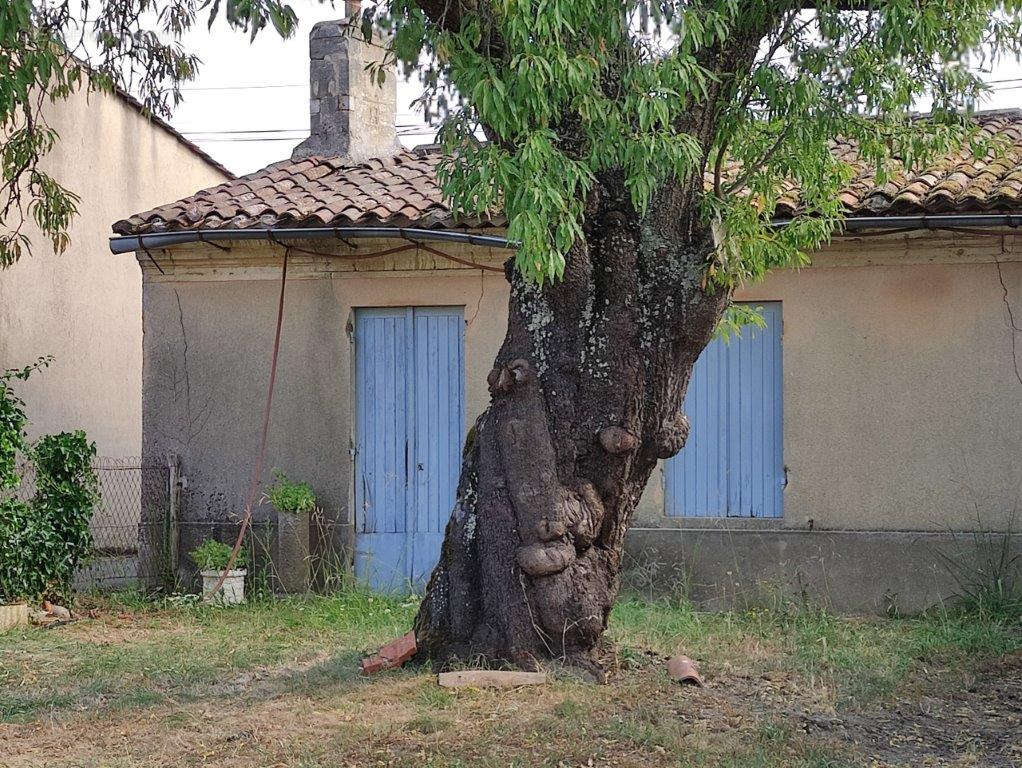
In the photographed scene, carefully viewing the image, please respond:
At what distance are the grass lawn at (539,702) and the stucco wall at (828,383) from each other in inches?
40.7

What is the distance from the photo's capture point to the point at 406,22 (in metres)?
5.53

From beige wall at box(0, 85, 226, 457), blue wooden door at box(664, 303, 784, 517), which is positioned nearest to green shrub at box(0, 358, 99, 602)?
beige wall at box(0, 85, 226, 457)

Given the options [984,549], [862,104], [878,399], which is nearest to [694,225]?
[862,104]

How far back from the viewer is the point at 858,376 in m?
9.11

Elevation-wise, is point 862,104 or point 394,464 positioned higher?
point 862,104

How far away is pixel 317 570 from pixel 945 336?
17.8 feet

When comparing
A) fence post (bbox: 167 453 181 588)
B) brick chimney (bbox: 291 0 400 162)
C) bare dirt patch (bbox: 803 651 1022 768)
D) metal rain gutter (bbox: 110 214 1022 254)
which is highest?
brick chimney (bbox: 291 0 400 162)

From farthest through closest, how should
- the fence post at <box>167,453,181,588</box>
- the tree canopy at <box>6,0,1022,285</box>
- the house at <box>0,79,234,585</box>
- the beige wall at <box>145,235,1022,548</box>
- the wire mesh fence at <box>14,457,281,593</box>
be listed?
1. the house at <box>0,79,234,585</box>
2. the fence post at <box>167,453,181,588</box>
3. the wire mesh fence at <box>14,457,281,593</box>
4. the beige wall at <box>145,235,1022,548</box>
5. the tree canopy at <box>6,0,1022,285</box>

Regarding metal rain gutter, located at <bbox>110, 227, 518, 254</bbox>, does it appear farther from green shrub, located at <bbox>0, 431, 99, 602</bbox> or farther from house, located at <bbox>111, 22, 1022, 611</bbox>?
green shrub, located at <bbox>0, 431, 99, 602</bbox>

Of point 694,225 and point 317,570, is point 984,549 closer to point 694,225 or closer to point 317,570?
point 694,225

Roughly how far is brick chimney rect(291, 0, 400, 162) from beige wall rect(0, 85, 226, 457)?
299 cm

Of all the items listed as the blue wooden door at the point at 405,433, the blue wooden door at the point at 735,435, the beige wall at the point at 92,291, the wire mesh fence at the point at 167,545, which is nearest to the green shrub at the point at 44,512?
the wire mesh fence at the point at 167,545

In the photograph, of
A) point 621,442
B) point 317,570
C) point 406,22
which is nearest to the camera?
point 406,22

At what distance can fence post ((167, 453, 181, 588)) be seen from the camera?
10.0m
